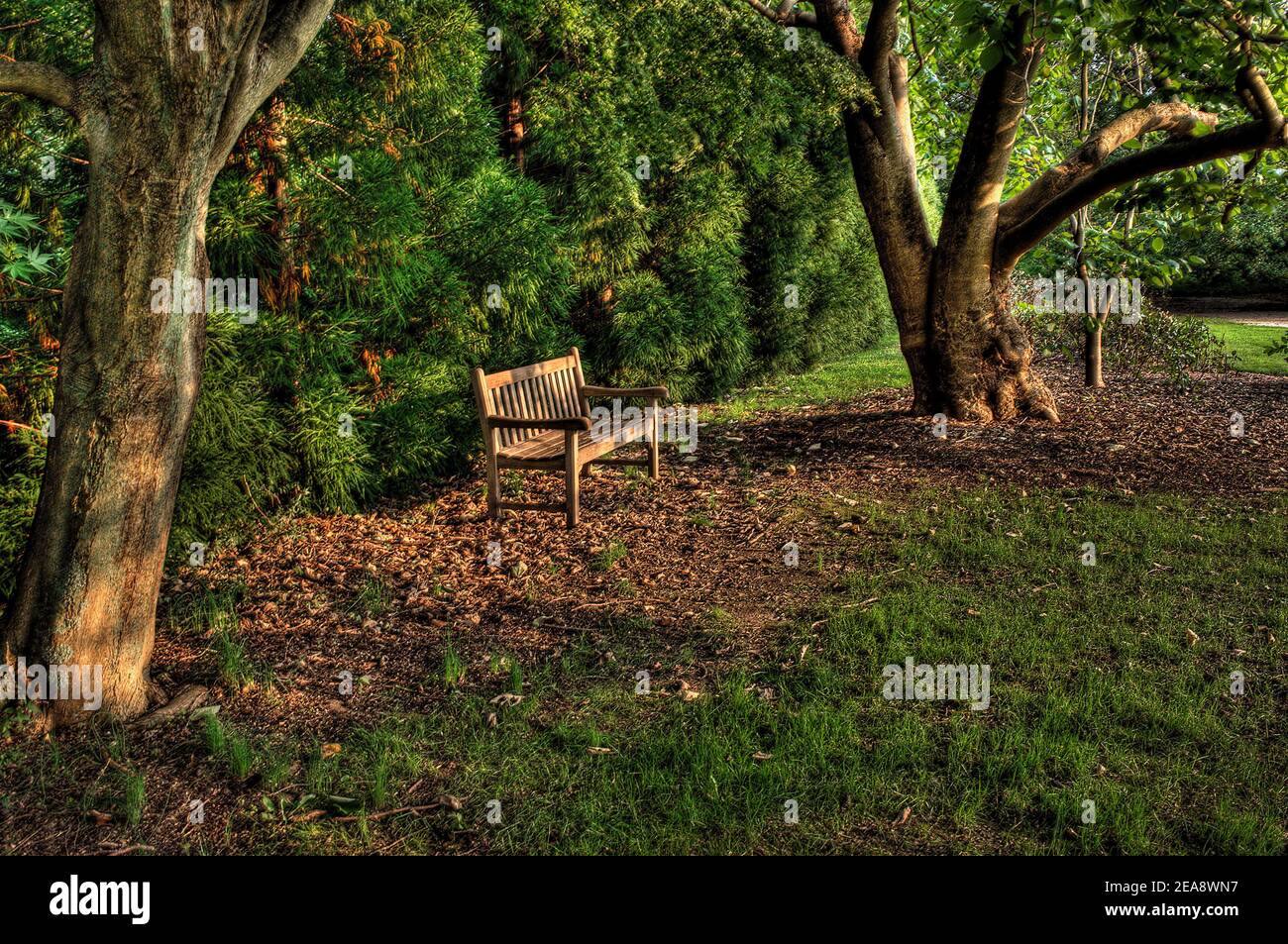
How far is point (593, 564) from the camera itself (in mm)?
5574

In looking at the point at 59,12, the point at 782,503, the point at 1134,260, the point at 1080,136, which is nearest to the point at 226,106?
the point at 59,12

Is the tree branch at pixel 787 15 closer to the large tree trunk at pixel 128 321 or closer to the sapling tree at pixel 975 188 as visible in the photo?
the sapling tree at pixel 975 188

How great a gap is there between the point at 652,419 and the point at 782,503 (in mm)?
1299

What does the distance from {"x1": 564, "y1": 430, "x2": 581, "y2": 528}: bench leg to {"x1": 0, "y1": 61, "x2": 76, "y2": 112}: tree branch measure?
3283 mm

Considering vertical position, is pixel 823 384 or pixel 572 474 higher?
pixel 823 384

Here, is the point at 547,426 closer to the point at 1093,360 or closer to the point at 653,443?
the point at 653,443

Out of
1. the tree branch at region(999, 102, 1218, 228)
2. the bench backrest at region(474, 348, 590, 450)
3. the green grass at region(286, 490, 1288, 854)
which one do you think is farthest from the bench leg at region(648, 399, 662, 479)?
the tree branch at region(999, 102, 1218, 228)

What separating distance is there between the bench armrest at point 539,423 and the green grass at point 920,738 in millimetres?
Answer: 2010

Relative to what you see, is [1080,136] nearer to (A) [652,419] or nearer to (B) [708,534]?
(A) [652,419]

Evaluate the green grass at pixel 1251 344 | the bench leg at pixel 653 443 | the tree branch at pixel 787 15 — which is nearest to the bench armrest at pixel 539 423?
the bench leg at pixel 653 443

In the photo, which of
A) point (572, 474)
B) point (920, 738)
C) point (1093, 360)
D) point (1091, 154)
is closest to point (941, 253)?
point (1091, 154)

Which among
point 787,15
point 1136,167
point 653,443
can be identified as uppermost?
point 787,15

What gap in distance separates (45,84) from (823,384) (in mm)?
9904

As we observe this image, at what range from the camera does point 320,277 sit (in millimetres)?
5957
